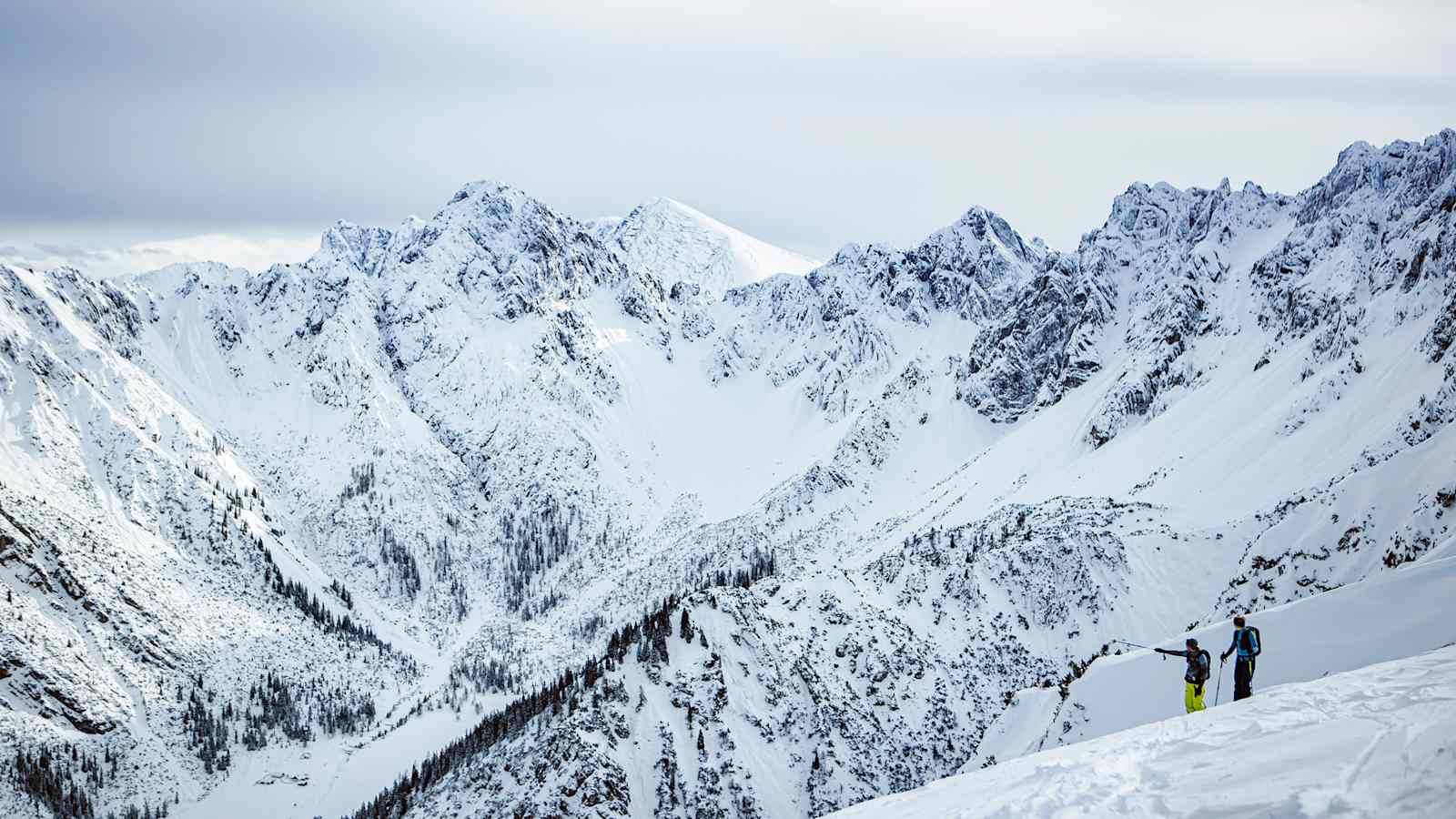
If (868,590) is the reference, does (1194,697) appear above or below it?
above

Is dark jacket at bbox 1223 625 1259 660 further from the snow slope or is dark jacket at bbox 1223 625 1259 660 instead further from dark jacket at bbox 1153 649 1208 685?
the snow slope

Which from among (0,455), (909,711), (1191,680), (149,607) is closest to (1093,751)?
(1191,680)

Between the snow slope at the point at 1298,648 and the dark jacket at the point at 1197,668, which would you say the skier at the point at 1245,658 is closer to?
the dark jacket at the point at 1197,668

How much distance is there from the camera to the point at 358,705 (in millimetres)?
173875

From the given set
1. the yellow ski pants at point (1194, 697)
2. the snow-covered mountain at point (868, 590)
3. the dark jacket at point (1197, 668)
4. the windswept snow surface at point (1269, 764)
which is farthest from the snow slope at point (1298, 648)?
the windswept snow surface at point (1269, 764)

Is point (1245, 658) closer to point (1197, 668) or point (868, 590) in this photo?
point (1197, 668)

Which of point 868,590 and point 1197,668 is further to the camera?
point 868,590

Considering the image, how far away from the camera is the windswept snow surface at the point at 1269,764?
48.2ft

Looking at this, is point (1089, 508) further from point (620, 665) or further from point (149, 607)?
point (149, 607)

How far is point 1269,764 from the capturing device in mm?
16734

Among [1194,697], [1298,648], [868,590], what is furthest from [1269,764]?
[868,590]

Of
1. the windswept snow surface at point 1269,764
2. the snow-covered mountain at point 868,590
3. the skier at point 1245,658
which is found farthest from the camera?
the snow-covered mountain at point 868,590

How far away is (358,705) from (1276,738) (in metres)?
186

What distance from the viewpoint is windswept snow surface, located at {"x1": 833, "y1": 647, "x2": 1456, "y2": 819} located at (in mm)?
14695
